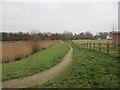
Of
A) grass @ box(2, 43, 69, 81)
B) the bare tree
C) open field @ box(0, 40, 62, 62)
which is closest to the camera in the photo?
grass @ box(2, 43, 69, 81)

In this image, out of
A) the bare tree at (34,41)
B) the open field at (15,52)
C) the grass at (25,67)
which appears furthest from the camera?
the bare tree at (34,41)

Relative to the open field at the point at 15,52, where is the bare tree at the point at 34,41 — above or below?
above

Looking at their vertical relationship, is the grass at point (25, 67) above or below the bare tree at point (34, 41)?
below

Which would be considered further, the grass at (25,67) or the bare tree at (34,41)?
the bare tree at (34,41)

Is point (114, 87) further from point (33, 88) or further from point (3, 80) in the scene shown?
point (3, 80)

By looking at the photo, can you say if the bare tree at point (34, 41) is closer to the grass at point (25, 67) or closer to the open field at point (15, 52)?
the open field at point (15, 52)

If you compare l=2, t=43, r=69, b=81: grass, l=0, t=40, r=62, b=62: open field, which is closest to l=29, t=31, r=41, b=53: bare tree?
l=0, t=40, r=62, b=62: open field

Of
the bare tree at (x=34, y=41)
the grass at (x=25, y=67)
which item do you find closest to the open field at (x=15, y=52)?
the bare tree at (x=34, y=41)

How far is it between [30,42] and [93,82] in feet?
55.9

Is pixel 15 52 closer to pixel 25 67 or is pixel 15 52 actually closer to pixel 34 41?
pixel 34 41

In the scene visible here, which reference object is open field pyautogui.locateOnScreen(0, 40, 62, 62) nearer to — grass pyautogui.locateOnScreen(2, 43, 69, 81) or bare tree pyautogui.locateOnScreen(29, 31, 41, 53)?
bare tree pyautogui.locateOnScreen(29, 31, 41, 53)

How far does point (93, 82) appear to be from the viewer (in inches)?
162

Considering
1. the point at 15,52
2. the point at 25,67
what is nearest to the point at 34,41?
the point at 15,52

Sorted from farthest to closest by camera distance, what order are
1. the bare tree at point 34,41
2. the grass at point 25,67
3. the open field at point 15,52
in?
the bare tree at point 34,41 → the open field at point 15,52 → the grass at point 25,67
